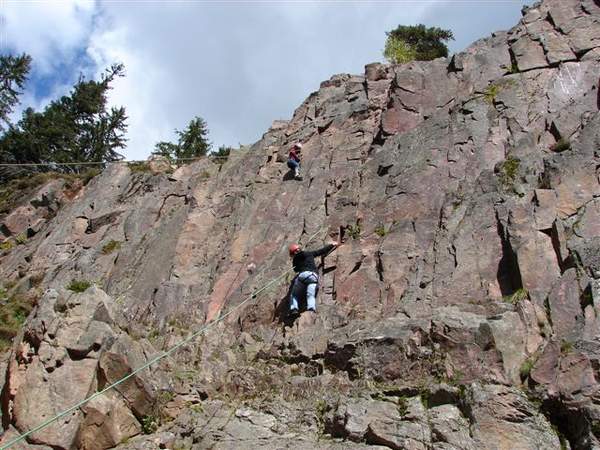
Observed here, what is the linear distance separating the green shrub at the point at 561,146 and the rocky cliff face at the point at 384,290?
82mm

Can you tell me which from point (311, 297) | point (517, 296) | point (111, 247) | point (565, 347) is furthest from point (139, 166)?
point (565, 347)

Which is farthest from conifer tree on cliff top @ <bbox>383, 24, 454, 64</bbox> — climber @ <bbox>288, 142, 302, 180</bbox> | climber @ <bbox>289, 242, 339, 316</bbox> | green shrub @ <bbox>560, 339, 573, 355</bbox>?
green shrub @ <bbox>560, 339, 573, 355</bbox>

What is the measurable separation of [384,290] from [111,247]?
37.4 ft

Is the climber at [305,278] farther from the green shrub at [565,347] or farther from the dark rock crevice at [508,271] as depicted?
the green shrub at [565,347]

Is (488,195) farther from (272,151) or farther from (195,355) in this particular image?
(272,151)

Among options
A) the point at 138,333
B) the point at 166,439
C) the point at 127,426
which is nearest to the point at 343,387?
the point at 166,439

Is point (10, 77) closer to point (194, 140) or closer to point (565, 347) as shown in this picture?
point (194, 140)

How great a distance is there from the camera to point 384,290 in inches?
506

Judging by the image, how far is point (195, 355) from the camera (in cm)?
1266

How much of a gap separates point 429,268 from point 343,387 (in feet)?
11.8

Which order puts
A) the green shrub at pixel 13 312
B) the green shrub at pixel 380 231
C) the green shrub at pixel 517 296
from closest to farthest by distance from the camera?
the green shrub at pixel 517 296 → the green shrub at pixel 380 231 → the green shrub at pixel 13 312

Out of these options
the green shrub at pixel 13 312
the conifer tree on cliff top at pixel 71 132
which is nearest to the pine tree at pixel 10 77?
the conifer tree on cliff top at pixel 71 132

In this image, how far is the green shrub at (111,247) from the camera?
20.4 m

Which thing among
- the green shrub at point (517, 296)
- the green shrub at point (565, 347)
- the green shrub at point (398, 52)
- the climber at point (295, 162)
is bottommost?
the green shrub at point (565, 347)
